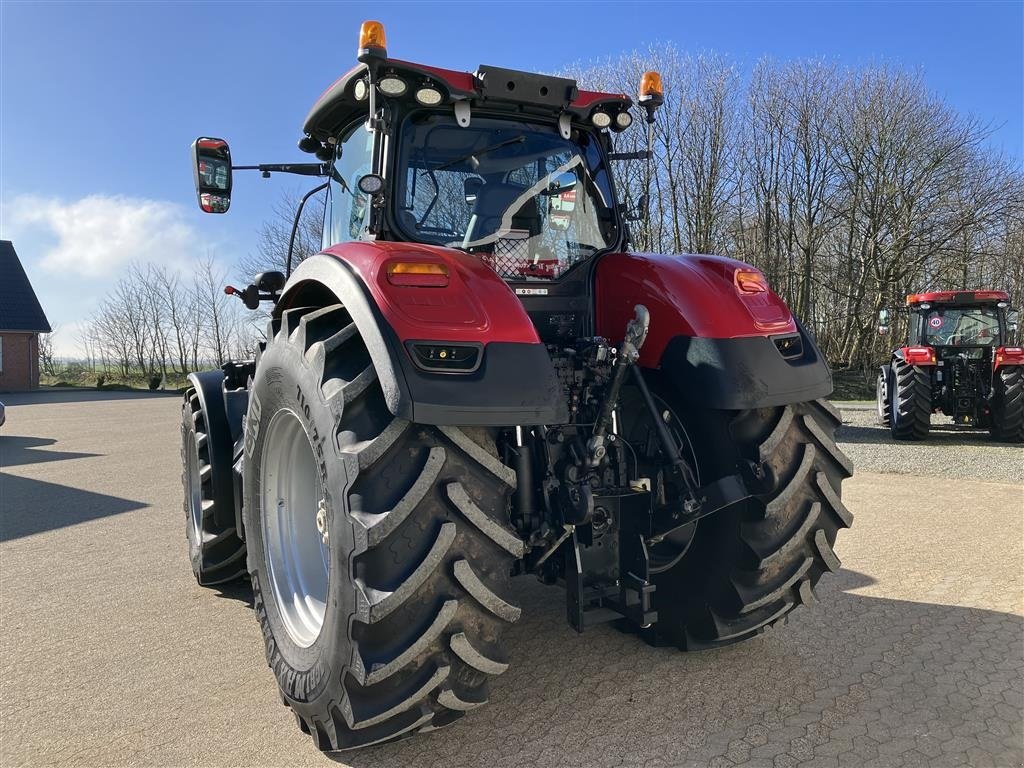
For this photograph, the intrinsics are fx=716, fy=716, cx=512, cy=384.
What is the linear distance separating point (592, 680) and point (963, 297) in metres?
11.6

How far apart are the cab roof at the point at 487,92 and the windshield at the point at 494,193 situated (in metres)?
0.10

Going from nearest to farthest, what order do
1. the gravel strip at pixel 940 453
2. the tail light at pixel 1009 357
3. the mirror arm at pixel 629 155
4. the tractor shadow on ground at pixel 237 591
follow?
the mirror arm at pixel 629 155 → the tractor shadow on ground at pixel 237 591 → the gravel strip at pixel 940 453 → the tail light at pixel 1009 357

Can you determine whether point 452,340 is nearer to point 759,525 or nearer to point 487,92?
point 487,92

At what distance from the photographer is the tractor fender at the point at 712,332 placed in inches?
98.0

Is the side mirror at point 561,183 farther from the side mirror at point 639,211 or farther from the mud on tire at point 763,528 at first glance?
the mud on tire at point 763,528

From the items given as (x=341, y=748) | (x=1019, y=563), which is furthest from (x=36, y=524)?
(x=1019, y=563)

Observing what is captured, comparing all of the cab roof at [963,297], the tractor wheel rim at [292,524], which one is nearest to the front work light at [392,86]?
the tractor wheel rim at [292,524]

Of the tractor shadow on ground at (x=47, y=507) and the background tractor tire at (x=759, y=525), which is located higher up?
the background tractor tire at (x=759, y=525)

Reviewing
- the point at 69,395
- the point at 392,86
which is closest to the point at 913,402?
the point at 392,86

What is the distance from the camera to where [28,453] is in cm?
1073

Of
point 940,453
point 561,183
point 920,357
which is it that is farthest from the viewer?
point 920,357

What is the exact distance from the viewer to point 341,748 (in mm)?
2078

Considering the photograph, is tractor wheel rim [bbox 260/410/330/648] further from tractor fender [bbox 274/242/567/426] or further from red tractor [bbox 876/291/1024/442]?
red tractor [bbox 876/291/1024/442]

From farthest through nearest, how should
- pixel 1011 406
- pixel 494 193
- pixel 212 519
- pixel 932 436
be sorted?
pixel 932 436, pixel 1011 406, pixel 212 519, pixel 494 193
